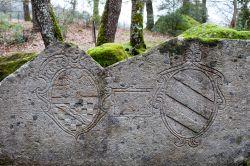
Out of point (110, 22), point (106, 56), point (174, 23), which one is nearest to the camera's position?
point (106, 56)

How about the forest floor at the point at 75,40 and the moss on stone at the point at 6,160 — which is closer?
the moss on stone at the point at 6,160

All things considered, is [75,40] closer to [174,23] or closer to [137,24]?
[174,23]

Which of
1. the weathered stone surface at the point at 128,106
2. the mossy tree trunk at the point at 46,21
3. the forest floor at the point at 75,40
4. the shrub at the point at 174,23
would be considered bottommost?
the forest floor at the point at 75,40

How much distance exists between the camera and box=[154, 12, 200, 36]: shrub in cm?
1990

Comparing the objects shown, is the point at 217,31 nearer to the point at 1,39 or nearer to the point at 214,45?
the point at 214,45

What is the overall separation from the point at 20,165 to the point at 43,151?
34cm

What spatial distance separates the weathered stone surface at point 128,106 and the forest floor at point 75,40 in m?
7.65

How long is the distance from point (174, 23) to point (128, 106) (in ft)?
52.7

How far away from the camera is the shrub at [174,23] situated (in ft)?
65.3

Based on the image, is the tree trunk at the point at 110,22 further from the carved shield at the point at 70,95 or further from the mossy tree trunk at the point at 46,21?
the carved shield at the point at 70,95

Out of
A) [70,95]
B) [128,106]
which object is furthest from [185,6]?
[70,95]

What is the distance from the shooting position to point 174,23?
20250 mm

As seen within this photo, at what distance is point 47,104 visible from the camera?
4.71m

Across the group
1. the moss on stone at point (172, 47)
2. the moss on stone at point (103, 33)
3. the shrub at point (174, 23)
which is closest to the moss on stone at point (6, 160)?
the moss on stone at point (172, 47)
